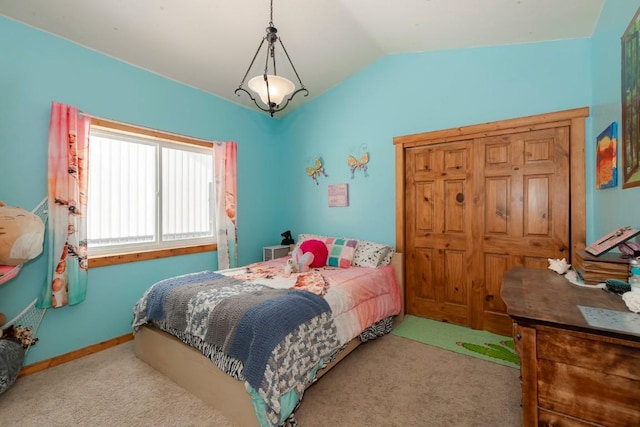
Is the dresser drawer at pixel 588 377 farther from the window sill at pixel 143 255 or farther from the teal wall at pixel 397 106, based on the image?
the window sill at pixel 143 255

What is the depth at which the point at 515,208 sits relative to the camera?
2.63 meters

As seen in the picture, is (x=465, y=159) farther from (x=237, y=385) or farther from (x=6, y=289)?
(x=6, y=289)

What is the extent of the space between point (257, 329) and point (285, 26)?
2.57m

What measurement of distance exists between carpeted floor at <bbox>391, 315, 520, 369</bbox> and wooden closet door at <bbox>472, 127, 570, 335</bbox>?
168 mm

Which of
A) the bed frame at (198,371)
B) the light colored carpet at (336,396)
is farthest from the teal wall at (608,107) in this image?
the bed frame at (198,371)

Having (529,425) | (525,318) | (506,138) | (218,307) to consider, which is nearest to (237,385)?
(218,307)

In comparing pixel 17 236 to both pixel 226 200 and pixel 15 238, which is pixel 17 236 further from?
pixel 226 200

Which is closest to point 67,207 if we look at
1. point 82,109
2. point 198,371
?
point 82,109

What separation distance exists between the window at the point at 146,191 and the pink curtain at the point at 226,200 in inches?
7.0

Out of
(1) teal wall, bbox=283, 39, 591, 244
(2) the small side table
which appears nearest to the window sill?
(2) the small side table

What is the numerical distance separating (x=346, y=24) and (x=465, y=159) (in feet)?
5.80

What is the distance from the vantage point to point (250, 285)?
2244 mm

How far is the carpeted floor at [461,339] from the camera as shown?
2338 mm

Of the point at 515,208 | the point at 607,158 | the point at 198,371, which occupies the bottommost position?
the point at 198,371
